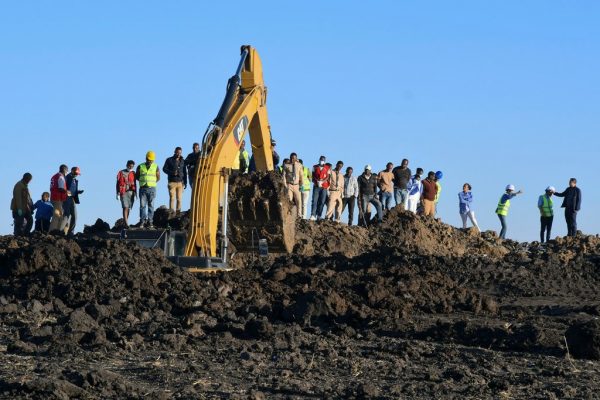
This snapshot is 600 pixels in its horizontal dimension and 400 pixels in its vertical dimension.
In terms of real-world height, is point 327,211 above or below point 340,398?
above

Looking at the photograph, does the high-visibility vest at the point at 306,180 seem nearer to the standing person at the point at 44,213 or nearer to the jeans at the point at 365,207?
the jeans at the point at 365,207

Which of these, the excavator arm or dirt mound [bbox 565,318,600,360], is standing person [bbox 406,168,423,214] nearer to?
the excavator arm

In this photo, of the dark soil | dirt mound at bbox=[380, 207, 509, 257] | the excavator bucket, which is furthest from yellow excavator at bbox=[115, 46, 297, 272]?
dirt mound at bbox=[380, 207, 509, 257]

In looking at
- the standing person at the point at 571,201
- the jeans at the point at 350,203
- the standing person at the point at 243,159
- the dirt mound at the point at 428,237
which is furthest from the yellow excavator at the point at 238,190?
the standing person at the point at 571,201

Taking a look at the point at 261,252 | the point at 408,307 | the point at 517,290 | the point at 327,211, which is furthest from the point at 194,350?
the point at 327,211

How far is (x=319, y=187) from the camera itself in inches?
1214

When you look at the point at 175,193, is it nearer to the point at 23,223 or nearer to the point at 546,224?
the point at 23,223

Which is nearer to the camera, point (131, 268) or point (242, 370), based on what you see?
point (242, 370)

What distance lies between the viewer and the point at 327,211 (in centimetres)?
3142

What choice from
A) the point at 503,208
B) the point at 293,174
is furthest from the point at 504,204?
the point at 293,174

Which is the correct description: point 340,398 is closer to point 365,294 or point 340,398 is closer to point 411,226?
point 365,294

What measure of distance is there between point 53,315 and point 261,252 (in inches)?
214

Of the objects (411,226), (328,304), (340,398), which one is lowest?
(340,398)

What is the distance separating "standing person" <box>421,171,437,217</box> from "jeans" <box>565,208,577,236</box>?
358 cm
